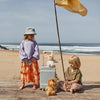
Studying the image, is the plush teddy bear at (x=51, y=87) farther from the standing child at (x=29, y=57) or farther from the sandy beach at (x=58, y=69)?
the sandy beach at (x=58, y=69)

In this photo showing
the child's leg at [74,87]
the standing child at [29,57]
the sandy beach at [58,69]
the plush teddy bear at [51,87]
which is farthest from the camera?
the sandy beach at [58,69]

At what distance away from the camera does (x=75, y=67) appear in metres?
3.80

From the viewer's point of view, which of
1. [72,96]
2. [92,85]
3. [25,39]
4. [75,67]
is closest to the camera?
[72,96]

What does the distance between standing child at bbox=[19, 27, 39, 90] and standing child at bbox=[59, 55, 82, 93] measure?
664mm

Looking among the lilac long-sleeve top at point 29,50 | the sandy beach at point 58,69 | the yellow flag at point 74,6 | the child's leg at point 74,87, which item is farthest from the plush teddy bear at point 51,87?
the sandy beach at point 58,69

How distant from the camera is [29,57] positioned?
12.8 feet

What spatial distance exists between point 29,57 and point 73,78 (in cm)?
108

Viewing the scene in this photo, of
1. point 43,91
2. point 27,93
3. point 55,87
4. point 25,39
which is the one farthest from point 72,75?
point 25,39

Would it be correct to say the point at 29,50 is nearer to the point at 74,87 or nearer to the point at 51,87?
the point at 51,87

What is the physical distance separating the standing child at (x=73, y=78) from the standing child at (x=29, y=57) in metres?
0.66

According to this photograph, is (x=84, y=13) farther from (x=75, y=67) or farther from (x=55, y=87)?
(x=55, y=87)

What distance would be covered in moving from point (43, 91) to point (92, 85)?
134 cm

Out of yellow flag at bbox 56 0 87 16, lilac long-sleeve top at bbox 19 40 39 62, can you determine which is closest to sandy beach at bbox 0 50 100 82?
lilac long-sleeve top at bbox 19 40 39 62

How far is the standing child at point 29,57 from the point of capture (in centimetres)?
390
